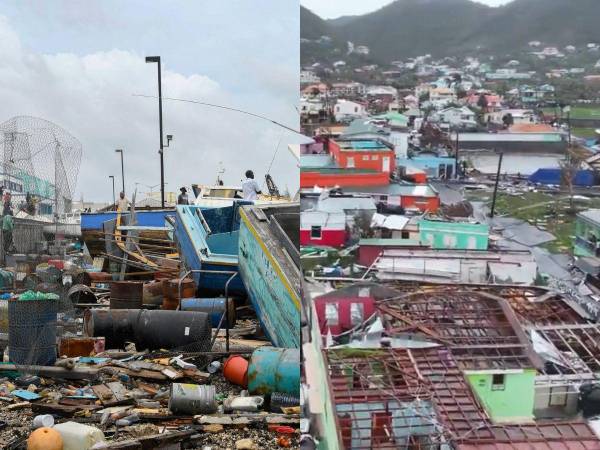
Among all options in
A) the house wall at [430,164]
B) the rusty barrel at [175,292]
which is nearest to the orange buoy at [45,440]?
the house wall at [430,164]

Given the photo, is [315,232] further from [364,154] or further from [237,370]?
[237,370]

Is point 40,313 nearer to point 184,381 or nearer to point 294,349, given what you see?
point 184,381

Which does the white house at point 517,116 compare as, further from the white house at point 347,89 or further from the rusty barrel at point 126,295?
the rusty barrel at point 126,295

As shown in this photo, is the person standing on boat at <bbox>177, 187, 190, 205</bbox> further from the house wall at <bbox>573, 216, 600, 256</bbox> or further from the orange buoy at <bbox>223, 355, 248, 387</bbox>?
the house wall at <bbox>573, 216, 600, 256</bbox>

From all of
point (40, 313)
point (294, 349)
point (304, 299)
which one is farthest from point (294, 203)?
point (304, 299)

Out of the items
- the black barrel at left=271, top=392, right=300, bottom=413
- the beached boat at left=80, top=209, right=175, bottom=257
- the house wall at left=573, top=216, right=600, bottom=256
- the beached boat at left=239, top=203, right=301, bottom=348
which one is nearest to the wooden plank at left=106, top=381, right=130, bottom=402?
the black barrel at left=271, top=392, right=300, bottom=413

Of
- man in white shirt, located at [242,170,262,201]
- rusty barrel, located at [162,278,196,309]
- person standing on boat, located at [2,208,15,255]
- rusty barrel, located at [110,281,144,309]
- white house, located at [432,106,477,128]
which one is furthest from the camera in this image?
man in white shirt, located at [242,170,262,201]
